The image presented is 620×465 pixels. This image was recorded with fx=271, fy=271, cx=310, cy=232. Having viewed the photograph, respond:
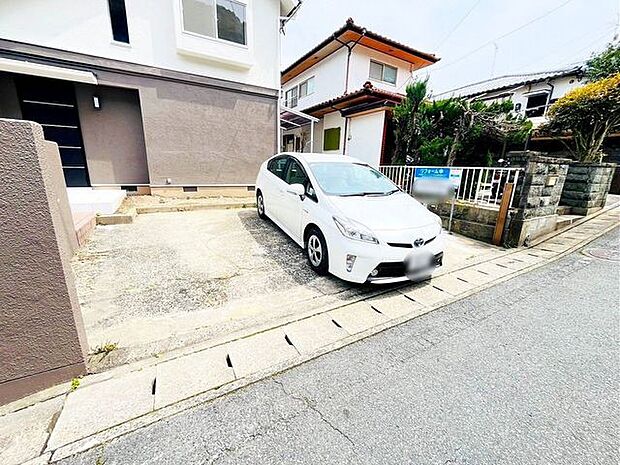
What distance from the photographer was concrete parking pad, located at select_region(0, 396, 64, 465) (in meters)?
1.44

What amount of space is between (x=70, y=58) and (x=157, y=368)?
7.49 m

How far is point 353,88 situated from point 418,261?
10364 millimetres

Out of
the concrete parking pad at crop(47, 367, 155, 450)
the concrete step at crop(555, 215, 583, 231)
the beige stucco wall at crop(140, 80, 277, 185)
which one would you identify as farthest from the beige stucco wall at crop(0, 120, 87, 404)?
the concrete step at crop(555, 215, 583, 231)

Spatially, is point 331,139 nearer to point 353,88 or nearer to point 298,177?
point 353,88

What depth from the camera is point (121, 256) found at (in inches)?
154

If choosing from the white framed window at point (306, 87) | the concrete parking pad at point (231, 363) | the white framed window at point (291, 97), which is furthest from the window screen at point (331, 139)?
the concrete parking pad at point (231, 363)

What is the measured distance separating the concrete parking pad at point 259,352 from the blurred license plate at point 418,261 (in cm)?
167

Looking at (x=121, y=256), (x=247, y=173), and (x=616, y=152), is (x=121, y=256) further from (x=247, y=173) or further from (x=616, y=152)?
(x=616, y=152)

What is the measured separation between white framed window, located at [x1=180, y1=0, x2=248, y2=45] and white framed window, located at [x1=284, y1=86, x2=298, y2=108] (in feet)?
25.6

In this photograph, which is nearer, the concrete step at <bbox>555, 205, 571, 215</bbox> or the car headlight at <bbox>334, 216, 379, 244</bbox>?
the car headlight at <bbox>334, 216, 379, 244</bbox>

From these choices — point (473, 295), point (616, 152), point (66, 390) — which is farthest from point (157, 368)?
point (616, 152)

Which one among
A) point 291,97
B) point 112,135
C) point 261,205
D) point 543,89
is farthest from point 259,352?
point 543,89

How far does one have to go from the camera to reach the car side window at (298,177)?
3796 millimetres

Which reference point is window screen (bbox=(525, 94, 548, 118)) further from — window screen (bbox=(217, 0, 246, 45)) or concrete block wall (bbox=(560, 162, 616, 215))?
window screen (bbox=(217, 0, 246, 45))
